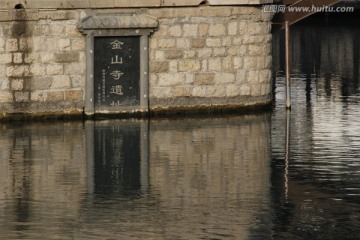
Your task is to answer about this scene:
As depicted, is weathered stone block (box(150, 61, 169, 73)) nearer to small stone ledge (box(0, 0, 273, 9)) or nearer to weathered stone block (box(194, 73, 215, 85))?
weathered stone block (box(194, 73, 215, 85))

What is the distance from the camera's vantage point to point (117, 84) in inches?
1094

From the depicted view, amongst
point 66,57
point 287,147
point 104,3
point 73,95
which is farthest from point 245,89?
point 287,147

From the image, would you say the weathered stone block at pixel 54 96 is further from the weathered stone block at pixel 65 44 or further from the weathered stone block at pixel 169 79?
the weathered stone block at pixel 169 79

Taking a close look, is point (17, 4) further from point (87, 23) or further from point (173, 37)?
point (173, 37)

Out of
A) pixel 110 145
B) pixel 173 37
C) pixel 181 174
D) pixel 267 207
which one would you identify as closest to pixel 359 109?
pixel 173 37

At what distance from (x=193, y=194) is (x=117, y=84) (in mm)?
8544

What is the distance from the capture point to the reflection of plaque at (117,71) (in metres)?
27.7

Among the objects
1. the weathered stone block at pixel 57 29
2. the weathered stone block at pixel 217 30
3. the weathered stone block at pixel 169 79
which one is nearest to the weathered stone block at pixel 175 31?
the weathered stone block at pixel 217 30

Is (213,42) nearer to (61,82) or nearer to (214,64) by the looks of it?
(214,64)

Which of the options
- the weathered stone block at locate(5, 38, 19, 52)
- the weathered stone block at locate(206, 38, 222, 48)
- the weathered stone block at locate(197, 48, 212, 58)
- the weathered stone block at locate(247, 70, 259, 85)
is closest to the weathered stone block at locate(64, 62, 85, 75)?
the weathered stone block at locate(5, 38, 19, 52)

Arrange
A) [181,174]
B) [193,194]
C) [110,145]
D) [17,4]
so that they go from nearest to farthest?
1. [193,194]
2. [181,174]
3. [110,145]
4. [17,4]

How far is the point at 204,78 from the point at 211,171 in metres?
6.94

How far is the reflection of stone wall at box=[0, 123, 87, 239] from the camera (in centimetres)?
1766

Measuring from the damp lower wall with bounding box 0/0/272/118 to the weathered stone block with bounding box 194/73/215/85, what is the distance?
0.8 inches
